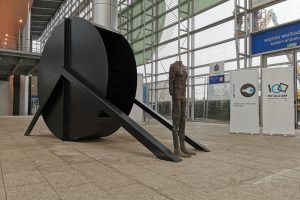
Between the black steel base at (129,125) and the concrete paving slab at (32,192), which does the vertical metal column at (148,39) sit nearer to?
the black steel base at (129,125)

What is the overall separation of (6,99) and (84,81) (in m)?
24.7

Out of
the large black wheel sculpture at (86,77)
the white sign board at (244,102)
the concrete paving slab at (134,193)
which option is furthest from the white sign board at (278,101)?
the concrete paving slab at (134,193)

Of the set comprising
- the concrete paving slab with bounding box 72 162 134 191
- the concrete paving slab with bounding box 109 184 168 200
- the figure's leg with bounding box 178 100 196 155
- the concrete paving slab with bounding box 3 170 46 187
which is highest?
the figure's leg with bounding box 178 100 196 155

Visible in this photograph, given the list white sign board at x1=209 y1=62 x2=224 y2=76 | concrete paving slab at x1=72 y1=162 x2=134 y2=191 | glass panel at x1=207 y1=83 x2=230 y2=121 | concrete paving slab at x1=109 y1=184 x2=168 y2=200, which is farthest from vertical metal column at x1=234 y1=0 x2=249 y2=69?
concrete paving slab at x1=109 y1=184 x2=168 y2=200

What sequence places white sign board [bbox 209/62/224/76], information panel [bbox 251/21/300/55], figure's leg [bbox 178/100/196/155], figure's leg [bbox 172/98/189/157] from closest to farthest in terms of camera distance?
figure's leg [bbox 172/98/189/157] < figure's leg [bbox 178/100/196/155] < information panel [bbox 251/21/300/55] < white sign board [bbox 209/62/224/76]

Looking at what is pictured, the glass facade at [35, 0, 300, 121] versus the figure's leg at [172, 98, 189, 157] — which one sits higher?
the glass facade at [35, 0, 300, 121]

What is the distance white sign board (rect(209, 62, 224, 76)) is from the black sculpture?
6.87 metres

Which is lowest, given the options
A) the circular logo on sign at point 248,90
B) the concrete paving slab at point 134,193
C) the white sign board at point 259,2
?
the concrete paving slab at point 134,193

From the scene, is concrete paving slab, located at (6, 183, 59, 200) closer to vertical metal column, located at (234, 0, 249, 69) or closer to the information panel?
the information panel

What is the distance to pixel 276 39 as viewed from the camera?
10.1 metres

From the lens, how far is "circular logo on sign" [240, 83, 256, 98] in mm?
8656

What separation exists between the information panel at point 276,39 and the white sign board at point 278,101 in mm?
1887

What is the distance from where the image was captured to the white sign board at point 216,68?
12.5 m

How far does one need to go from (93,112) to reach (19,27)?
27.3 m
